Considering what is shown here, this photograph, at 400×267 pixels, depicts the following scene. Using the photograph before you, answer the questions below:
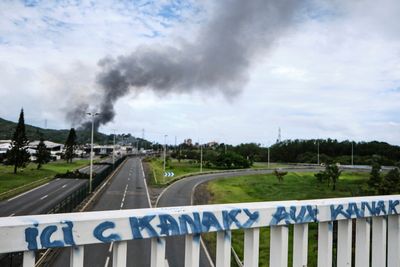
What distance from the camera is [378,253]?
12.0ft

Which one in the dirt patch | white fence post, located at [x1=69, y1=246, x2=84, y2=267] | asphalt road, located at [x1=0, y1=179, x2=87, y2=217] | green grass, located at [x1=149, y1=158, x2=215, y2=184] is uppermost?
white fence post, located at [x1=69, y1=246, x2=84, y2=267]

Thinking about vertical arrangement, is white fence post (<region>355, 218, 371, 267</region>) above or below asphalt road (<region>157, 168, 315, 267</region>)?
above

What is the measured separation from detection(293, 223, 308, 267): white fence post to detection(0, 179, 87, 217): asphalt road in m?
27.2

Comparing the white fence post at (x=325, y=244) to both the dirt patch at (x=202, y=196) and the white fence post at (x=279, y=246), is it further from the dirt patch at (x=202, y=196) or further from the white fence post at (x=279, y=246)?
the dirt patch at (x=202, y=196)

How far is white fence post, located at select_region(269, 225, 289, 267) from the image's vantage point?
3.02 m

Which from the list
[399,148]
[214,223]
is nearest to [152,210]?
[214,223]

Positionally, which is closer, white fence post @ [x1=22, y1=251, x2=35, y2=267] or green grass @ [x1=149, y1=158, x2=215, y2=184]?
white fence post @ [x1=22, y1=251, x2=35, y2=267]

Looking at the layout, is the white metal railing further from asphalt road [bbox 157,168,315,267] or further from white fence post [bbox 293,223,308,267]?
asphalt road [bbox 157,168,315,267]

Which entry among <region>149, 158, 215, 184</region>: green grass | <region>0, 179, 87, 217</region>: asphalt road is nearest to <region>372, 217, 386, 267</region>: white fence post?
<region>0, 179, 87, 217</region>: asphalt road

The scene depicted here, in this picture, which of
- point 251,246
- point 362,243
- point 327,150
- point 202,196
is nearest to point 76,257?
point 251,246

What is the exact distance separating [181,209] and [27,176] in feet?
189

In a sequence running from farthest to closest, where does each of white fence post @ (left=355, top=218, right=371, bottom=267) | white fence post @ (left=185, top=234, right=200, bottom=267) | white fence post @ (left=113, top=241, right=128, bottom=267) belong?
white fence post @ (left=355, top=218, right=371, bottom=267) → white fence post @ (left=185, top=234, right=200, bottom=267) → white fence post @ (left=113, top=241, right=128, bottom=267)

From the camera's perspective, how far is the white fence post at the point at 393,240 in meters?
3.76

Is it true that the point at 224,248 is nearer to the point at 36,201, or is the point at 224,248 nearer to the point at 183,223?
the point at 183,223
